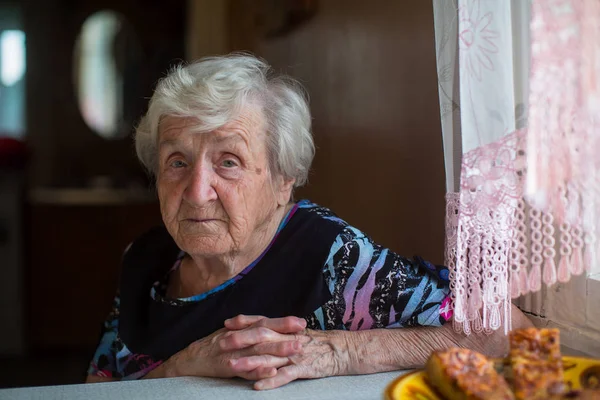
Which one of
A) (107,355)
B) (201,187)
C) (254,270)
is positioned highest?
(201,187)

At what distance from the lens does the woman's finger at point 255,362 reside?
4.17 ft

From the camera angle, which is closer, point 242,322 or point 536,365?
point 536,365

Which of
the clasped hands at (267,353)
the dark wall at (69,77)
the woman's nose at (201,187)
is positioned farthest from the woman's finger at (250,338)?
the dark wall at (69,77)

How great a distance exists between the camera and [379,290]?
4.75ft

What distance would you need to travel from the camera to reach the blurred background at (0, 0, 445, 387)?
1.90 m

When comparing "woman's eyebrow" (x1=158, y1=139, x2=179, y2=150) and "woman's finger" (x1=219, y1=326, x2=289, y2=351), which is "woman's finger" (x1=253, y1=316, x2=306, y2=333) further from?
"woman's eyebrow" (x1=158, y1=139, x2=179, y2=150)

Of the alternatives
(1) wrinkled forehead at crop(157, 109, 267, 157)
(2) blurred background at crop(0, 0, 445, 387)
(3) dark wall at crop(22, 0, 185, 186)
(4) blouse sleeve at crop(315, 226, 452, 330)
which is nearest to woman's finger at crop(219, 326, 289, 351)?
(4) blouse sleeve at crop(315, 226, 452, 330)

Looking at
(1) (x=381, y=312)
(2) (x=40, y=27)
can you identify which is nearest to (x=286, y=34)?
(1) (x=381, y=312)

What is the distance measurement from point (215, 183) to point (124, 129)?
422 centimetres

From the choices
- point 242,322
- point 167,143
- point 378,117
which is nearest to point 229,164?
point 167,143

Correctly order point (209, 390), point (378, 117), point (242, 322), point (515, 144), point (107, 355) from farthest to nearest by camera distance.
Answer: point (378, 117), point (107, 355), point (242, 322), point (209, 390), point (515, 144)

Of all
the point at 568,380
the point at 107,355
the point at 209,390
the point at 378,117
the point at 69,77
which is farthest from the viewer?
the point at 69,77

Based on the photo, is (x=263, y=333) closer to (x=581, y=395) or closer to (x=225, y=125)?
(x=225, y=125)

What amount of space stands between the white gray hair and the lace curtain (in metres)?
0.48
